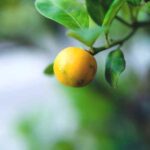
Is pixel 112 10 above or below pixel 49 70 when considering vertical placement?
above

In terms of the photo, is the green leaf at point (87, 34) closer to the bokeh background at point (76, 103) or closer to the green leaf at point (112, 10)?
the green leaf at point (112, 10)

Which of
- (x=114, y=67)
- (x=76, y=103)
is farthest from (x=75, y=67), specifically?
(x=76, y=103)

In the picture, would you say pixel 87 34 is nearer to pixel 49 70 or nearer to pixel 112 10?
pixel 112 10

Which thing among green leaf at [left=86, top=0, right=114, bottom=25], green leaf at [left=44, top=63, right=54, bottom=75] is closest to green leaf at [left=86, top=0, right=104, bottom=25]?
green leaf at [left=86, top=0, right=114, bottom=25]

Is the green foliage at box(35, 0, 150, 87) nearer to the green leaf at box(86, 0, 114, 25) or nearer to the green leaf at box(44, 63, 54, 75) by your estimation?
the green leaf at box(86, 0, 114, 25)

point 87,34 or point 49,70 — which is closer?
point 87,34

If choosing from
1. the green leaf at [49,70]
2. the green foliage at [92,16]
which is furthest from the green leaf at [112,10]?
the green leaf at [49,70]
